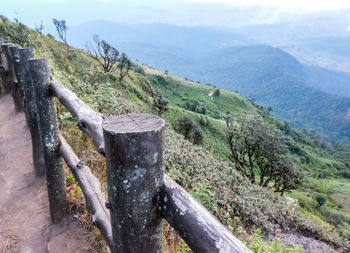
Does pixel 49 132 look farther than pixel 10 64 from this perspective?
No

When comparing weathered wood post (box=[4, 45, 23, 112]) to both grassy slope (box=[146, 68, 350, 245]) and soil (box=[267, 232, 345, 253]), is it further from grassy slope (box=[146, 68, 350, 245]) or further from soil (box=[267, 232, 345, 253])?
grassy slope (box=[146, 68, 350, 245])

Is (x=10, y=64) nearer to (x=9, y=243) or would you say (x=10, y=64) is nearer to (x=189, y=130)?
(x=9, y=243)

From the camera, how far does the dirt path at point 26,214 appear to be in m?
2.96

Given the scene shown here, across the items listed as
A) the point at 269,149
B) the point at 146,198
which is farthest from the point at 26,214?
the point at 269,149

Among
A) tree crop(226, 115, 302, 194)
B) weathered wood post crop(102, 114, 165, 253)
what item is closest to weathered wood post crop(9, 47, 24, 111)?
weathered wood post crop(102, 114, 165, 253)

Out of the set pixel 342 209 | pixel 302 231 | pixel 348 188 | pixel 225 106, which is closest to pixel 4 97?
pixel 302 231

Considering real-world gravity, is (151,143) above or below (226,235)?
above

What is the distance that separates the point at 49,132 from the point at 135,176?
2374 mm

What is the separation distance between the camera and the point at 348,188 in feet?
132

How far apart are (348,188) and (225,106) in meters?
34.7

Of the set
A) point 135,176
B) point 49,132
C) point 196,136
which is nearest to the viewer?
point 135,176

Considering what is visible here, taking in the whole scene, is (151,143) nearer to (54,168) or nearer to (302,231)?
(54,168)

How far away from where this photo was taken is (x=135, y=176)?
1.08 meters

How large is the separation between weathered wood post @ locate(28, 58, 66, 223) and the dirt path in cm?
25
